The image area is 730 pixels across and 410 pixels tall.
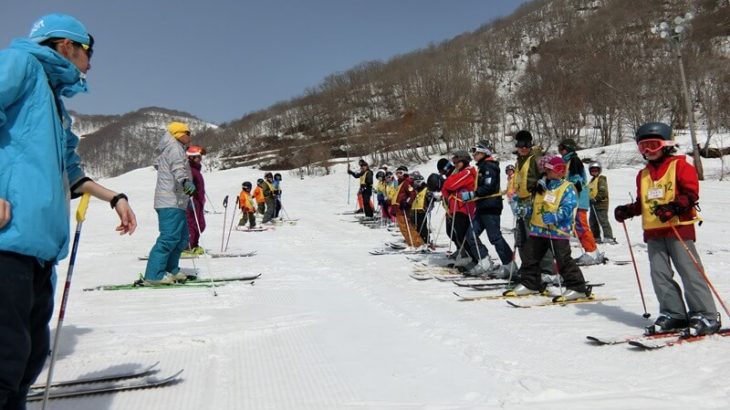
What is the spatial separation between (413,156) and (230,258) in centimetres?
3496

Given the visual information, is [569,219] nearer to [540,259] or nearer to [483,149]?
[540,259]

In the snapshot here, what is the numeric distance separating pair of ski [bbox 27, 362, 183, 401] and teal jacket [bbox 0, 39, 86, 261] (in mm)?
1222

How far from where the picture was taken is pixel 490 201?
6.84m

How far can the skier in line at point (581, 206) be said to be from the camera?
308 inches

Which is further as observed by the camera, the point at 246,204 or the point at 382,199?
the point at 382,199

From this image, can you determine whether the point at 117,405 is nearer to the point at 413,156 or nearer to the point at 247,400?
the point at 247,400

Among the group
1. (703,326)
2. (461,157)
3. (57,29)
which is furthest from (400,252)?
(57,29)

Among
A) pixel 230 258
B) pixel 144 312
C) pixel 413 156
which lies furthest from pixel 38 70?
pixel 413 156

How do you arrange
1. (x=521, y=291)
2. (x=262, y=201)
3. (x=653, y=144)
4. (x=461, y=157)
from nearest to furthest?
1. (x=653, y=144)
2. (x=521, y=291)
3. (x=461, y=157)
4. (x=262, y=201)

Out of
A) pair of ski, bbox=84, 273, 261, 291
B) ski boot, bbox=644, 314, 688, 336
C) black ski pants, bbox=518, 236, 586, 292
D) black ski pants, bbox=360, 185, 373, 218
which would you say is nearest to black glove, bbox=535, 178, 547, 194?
black ski pants, bbox=518, 236, 586, 292

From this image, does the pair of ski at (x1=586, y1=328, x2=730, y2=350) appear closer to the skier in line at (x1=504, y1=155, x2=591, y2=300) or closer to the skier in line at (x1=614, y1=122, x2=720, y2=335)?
the skier in line at (x1=614, y1=122, x2=720, y2=335)

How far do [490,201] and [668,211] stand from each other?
3.20 metres

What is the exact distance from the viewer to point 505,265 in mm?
6797

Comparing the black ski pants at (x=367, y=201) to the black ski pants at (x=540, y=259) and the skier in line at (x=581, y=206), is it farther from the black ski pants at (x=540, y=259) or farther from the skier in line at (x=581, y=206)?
the black ski pants at (x=540, y=259)
